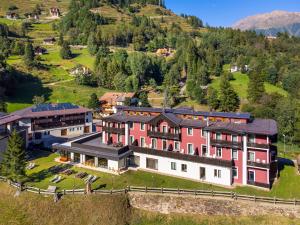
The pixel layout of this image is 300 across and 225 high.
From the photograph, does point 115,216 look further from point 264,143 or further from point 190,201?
point 264,143

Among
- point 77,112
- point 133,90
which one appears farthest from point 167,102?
point 77,112

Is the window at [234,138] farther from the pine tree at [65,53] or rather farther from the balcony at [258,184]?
the pine tree at [65,53]

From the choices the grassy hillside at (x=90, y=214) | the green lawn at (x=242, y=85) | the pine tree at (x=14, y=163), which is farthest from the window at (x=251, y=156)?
the green lawn at (x=242, y=85)

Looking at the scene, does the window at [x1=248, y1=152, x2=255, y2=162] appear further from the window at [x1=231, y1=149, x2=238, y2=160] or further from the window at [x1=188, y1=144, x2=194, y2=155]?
the window at [x1=188, y1=144, x2=194, y2=155]

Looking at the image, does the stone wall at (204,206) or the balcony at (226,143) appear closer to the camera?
the stone wall at (204,206)

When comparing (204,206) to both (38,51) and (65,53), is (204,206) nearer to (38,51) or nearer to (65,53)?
(65,53)

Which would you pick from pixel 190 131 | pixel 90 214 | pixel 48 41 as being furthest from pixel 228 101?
pixel 48 41
